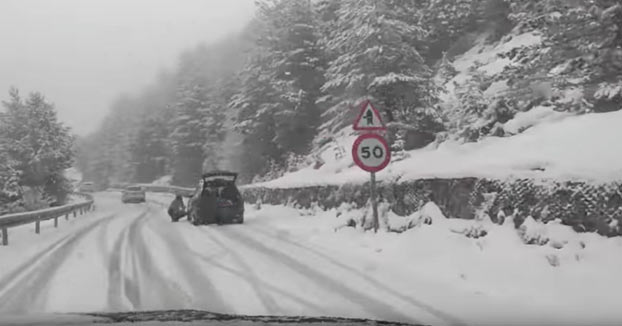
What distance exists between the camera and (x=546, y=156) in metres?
7.72

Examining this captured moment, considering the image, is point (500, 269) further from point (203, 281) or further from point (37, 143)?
point (37, 143)

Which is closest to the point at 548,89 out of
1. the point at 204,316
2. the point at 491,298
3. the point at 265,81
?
the point at 491,298

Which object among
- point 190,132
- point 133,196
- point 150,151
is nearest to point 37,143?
point 133,196

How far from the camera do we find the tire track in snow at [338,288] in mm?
4972

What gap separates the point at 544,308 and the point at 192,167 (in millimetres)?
44788

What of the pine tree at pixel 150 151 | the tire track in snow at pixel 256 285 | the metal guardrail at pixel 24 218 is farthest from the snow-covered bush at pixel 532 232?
the pine tree at pixel 150 151

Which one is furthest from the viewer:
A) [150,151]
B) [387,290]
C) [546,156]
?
[150,151]

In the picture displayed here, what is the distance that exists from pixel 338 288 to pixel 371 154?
3653mm

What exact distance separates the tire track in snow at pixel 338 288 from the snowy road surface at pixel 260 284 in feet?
0.04

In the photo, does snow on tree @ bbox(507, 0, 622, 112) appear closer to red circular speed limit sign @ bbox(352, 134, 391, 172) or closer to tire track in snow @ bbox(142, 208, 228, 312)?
red circular speed limit sign @ bbox(352, 134, 391, 172)

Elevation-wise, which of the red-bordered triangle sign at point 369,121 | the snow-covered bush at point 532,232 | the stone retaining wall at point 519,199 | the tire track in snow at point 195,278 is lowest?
the tire track in snow at point 195,278

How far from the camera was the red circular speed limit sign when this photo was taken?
30.3 ft

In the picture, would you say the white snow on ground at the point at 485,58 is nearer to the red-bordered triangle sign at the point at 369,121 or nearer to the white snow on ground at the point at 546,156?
the white snow on ground at the point at 546,156

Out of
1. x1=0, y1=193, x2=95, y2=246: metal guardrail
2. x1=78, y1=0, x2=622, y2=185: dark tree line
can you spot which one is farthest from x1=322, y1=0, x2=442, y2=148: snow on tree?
x1=0, y1=193, x2=95, y2=246: metal guardrail
